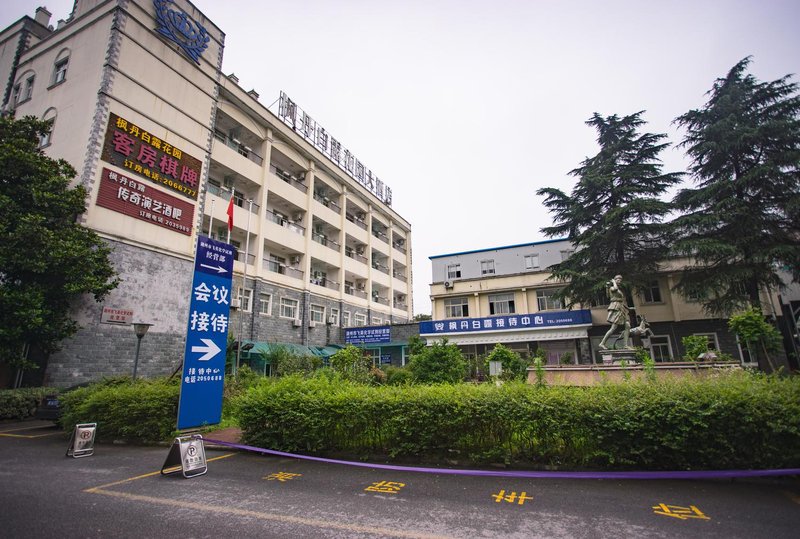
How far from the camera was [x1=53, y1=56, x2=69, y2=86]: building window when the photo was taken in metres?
16.7

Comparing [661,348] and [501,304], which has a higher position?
[501,304]

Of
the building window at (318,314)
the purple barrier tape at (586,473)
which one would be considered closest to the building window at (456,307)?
the building window at (318,314)

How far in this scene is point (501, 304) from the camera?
87.8 feet

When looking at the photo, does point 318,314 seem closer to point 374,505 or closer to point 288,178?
point 288,178

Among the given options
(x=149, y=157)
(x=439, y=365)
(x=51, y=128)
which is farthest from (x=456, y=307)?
(x=51, y=128)

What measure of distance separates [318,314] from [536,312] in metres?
14.1

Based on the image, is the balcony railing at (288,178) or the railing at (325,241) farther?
the railing at (325,241)

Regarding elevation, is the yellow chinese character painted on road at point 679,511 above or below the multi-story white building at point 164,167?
below

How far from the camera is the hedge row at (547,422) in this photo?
187 inches

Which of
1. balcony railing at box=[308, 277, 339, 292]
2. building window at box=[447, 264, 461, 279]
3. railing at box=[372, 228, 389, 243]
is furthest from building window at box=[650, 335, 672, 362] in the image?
railing at box=[372, 228, 389, 243]

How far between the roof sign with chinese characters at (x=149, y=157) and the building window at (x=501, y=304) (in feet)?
62.8

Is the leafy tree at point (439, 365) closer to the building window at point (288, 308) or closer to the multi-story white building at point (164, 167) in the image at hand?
the multi-story white building at point (164, 167)

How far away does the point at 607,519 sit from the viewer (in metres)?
3.87

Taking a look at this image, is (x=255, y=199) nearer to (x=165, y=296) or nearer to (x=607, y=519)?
(x=165, y=296)
